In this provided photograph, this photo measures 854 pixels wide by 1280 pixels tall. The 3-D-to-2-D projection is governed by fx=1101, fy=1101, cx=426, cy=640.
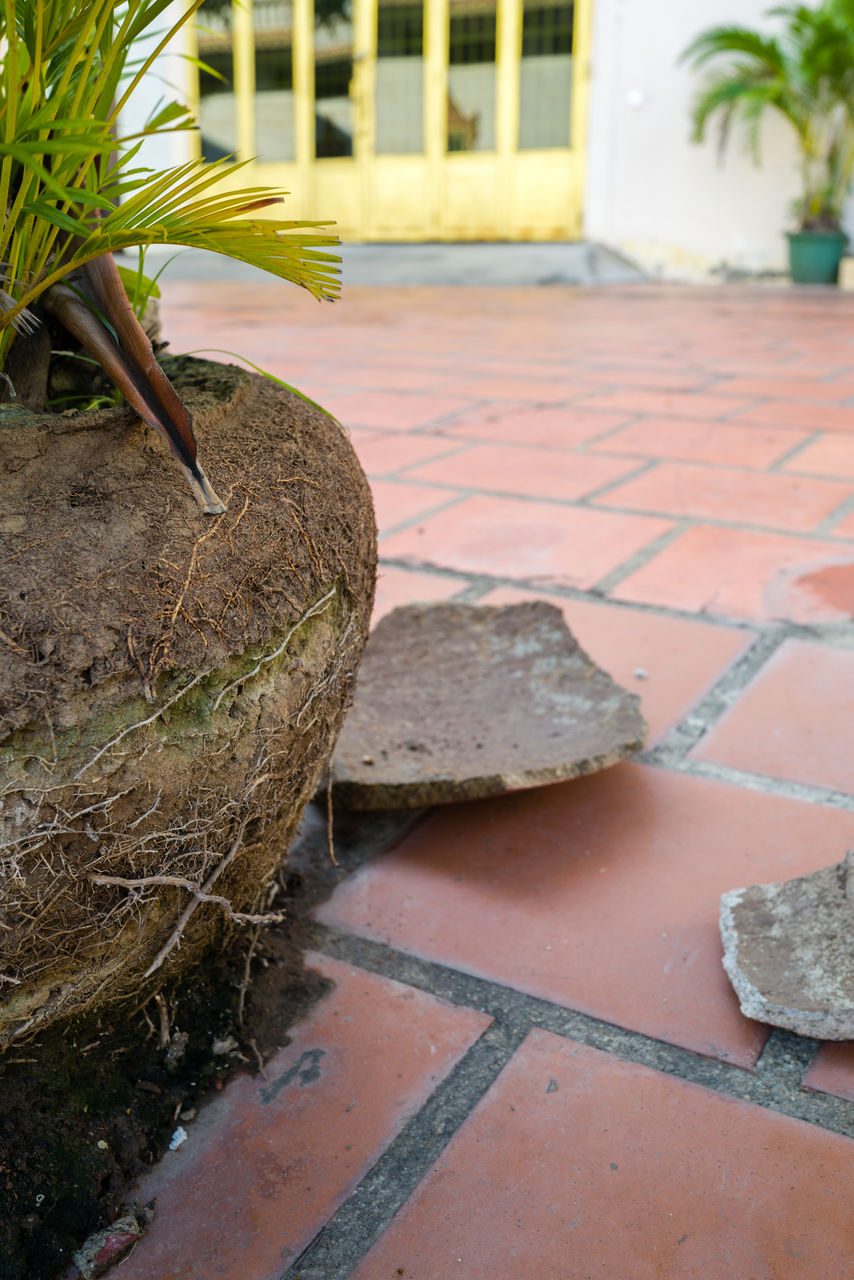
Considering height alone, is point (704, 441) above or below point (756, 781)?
above

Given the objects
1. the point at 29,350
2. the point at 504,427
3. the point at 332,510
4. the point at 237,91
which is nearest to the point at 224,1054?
the point at 332,510

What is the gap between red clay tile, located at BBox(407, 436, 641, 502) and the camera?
255 centimetres

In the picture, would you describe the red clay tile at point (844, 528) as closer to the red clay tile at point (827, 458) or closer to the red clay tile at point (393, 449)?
the red clay tile at point (827, 458)

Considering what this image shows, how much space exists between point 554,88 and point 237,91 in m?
2.73

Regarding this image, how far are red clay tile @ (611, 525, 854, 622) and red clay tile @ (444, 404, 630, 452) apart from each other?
2.88ft

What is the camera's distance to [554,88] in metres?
8.38

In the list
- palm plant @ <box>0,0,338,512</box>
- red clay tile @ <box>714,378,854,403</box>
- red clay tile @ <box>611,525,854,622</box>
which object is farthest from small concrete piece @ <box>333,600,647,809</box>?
red clay tile @ <box>714,378,854,403</box>

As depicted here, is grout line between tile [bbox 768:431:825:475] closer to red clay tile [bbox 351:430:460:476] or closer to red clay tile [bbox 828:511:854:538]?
red clay tile [bbox 828:511:854:538]

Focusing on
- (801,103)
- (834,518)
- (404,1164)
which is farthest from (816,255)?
(404,1164)

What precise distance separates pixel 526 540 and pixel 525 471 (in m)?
0.56

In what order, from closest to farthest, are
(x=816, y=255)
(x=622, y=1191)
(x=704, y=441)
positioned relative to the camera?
(x=622, y=1191) → (x=704, y=441) → (x=816, y=255)

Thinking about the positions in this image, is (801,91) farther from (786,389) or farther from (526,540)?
(526,540)

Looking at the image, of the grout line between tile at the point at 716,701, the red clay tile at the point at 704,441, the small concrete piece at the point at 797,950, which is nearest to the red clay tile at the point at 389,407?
the red clay tile at the point at 704,441

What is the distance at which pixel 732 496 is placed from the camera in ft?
8.09
